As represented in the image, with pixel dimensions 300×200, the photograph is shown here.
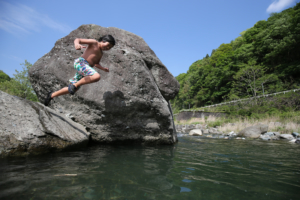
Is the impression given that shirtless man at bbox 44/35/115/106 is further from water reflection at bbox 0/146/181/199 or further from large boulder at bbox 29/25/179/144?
water reflection at bbox 0/146/181/199

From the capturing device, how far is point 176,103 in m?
73.4

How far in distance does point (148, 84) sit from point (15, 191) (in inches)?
139

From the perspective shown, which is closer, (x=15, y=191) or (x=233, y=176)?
(x=15, y=191)

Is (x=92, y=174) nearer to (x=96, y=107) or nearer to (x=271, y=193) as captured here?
(x=271, y=193)

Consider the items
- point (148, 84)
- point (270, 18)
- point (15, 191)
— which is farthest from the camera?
point (270, 18)

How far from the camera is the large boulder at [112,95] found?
4172 millimetres

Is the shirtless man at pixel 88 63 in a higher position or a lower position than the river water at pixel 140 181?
higher

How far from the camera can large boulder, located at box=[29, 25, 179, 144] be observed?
4172mm

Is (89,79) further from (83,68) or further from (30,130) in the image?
(30,130)

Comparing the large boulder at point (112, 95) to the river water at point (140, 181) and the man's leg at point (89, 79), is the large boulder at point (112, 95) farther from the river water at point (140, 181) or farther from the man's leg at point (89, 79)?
the river water at point (140, 181)

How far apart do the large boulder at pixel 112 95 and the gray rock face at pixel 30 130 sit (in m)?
0.72

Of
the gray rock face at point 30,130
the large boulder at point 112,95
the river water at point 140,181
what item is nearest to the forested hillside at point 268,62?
the large boulder at point 112,95

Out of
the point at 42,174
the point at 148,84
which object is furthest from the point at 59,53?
the point at 42,174

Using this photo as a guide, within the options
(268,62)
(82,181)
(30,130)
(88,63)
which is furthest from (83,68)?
(268,62)
